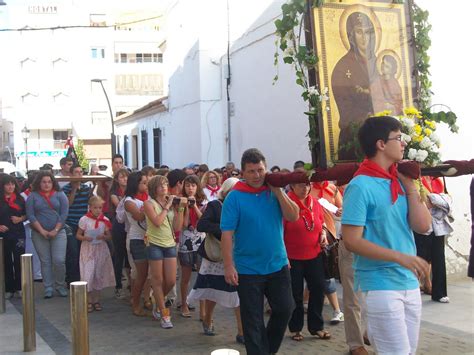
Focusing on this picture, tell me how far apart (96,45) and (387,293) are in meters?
55.6

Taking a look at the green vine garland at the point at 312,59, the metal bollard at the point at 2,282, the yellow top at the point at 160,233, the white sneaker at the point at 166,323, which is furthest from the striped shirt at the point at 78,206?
the green vine garland at the point at 312,59

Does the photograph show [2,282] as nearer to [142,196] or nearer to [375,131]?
[142,196]

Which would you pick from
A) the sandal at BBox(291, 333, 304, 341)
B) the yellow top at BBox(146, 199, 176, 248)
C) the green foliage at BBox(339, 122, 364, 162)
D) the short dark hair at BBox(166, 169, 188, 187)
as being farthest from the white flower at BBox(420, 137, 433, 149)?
the short dark hair at BBox(166, 169, 188, 187)

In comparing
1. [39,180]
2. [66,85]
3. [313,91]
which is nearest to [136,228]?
[39,180]

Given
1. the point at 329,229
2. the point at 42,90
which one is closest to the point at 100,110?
the point at 42,90

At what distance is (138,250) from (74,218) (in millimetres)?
2714

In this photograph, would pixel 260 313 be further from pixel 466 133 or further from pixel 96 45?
pixel 96 45

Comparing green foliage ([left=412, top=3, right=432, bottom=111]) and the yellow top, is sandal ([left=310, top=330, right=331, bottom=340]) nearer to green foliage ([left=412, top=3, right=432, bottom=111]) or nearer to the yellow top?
the yellow top

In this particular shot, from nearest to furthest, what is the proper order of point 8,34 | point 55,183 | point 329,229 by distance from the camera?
point 329,229 < point 55,183 < point 8,34

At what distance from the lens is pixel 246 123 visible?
1647cm

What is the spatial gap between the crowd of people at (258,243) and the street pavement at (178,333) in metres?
0.20

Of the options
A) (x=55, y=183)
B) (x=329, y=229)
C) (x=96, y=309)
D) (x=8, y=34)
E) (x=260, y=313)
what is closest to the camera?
(x=260, y=313)

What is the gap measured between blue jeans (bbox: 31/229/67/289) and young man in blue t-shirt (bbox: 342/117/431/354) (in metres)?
6.87

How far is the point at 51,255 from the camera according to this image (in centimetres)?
1002
